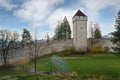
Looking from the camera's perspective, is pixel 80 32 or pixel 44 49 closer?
pixel 44 49

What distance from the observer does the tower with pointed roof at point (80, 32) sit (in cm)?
6681

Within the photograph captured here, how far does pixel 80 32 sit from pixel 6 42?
18.3 m

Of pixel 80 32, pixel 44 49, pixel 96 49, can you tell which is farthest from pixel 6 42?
pixel 96 49

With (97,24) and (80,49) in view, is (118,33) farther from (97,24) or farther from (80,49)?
(97,24)

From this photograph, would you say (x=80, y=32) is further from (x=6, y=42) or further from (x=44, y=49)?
(x=6, y=42)

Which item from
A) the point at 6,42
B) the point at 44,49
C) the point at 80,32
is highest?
the point at 80,32

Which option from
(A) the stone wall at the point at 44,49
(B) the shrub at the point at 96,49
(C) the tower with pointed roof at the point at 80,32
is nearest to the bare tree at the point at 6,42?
(A) the stone wall at the point at 44,49

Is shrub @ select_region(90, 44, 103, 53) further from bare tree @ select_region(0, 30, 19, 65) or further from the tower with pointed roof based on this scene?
bare tree @ select_region(0, 30, 19, 65)

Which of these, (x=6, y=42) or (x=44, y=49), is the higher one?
(x=6, y=42)

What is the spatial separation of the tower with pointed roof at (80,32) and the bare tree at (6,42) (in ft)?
49.8

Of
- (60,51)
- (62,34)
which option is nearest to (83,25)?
(60,51)

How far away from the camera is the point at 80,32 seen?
220ft

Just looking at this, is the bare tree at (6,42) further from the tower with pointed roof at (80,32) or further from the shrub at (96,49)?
the shrub at (96,49)

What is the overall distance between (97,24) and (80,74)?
51.5m
